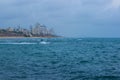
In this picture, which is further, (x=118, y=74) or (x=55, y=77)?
(x=118, y=74)

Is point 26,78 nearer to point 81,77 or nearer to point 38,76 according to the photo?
point 38,76

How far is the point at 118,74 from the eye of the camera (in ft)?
94.0

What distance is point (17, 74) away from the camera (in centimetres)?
2858

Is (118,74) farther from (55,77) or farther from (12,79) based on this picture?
(12,79)

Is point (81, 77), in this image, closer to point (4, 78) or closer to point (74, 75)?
point (74, 75)

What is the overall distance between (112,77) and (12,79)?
26.7 feet

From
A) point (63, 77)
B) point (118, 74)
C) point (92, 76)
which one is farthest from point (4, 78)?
point (118, 74)

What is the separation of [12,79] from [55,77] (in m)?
3.57

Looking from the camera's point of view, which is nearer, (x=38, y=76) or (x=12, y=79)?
(x=12, y=79)

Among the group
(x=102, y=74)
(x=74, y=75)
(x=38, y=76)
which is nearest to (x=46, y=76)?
(x=38, y=76)

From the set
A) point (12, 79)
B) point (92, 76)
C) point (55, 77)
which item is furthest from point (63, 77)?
point (12, 79)

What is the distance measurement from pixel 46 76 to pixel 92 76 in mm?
3870

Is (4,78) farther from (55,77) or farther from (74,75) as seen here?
(74,75)

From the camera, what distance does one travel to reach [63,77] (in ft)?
88.1
